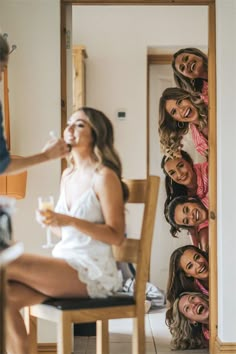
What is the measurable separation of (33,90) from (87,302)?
1.28 meters

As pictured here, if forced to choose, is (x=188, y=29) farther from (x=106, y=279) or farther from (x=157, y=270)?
(x=106, y=279)

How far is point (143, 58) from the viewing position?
4.23 metres

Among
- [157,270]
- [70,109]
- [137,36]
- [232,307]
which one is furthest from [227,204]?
[137,36]

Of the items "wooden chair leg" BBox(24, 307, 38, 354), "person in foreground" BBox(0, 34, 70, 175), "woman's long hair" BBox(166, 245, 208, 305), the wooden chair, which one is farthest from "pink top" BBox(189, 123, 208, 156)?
"wooden chair leg" BBox(24, 307, 38, 354)

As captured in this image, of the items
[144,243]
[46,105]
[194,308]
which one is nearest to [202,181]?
[194,308]

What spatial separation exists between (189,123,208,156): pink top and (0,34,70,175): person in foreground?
1206 millimetres

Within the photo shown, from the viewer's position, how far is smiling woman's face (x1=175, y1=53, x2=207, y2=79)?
3.12m

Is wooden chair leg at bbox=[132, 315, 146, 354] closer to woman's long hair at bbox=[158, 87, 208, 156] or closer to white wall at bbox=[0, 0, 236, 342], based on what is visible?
white wall at bbox=[0, 0, 236, 342]

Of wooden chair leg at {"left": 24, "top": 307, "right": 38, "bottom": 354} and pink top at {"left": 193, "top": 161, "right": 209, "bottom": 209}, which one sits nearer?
wooden chair leg at {"left": 24, "top": 307, "right": 38, "bottom": 354}

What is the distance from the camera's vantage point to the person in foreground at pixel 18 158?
194cm

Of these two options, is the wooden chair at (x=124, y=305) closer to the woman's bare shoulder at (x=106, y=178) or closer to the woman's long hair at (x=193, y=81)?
the woman's bare shoulder at (x=106, y=178)

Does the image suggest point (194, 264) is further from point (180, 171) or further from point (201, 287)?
point (180, 171)

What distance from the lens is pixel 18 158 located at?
204 cm

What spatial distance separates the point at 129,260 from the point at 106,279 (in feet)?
0.53
